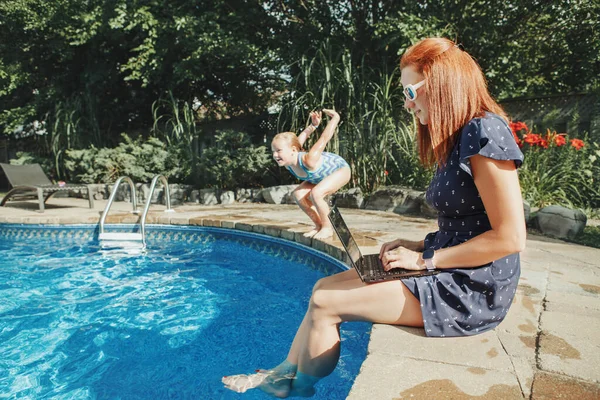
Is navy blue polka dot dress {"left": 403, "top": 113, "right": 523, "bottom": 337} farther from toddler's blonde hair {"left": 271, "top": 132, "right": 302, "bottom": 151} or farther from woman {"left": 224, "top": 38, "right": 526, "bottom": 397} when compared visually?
toddler's blonde hair {"left": 271, "top": 132, "right": 302, "bottom": 151}

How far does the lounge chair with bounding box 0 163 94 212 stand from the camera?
6.59 m

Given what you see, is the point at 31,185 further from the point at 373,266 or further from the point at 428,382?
the point at 428,382

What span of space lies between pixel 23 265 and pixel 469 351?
4.59m

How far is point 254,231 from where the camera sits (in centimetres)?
507

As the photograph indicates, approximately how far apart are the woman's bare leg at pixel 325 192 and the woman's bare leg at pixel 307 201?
0.10 metres

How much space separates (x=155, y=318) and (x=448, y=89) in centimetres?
261

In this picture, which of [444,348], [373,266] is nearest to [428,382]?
[444,348]

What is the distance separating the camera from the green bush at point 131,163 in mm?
8320

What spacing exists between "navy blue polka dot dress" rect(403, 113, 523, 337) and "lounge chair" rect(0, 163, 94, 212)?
6448 mm

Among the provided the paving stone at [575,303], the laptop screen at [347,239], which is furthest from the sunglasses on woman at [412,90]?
the paving stone at [575,303]

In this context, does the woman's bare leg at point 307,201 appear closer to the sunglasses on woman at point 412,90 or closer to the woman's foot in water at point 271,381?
the woman's foot in water at point 271,381

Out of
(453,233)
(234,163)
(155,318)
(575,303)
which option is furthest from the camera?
(234,163)

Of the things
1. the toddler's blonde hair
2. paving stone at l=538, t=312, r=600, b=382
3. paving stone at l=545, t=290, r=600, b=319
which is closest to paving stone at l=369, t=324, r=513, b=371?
paving stone at l=538, t=312, r=600, b=382

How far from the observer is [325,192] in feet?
12.9
